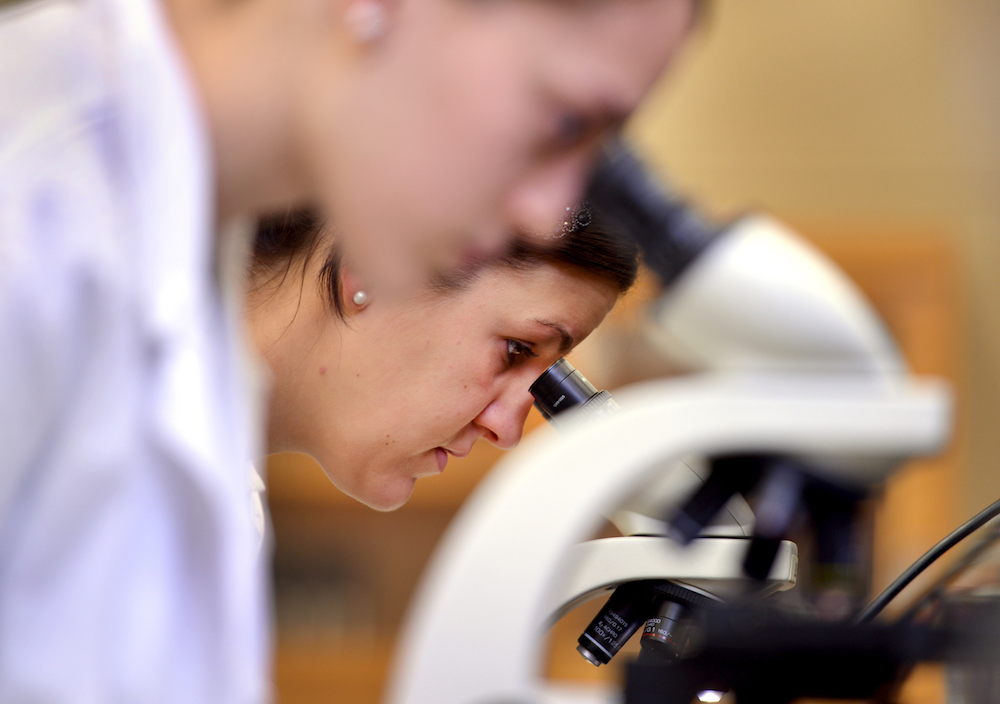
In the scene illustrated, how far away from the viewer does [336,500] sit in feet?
8.11

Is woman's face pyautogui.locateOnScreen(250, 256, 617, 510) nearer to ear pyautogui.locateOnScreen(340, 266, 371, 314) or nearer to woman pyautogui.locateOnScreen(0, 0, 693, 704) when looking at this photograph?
ear pyautogui.locateOnScreen(340, 266, 371, 314)

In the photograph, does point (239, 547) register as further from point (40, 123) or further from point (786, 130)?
point (786, 130)

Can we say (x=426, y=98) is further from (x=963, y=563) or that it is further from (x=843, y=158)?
(x=843, y=158)

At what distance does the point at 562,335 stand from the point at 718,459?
4.8 inches

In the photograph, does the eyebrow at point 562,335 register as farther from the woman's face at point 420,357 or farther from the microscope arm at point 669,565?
the microscope arm at point 669,565

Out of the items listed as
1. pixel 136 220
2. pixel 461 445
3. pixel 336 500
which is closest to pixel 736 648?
pixel 461 445

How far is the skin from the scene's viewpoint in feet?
1.27

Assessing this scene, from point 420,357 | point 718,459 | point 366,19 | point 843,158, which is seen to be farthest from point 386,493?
point 843,158

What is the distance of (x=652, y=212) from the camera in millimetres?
463

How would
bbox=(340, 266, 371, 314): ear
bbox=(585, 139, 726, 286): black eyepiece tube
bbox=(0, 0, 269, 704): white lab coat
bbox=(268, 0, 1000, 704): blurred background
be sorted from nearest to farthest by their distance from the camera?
bbox=(0, 0, 269, 704): white lab coat, bbox=(585, 139, 726, 286): black eyepiece tube, bbox=(340, 266, 371, 314): ear, bbox=(268, 0, 1000, 704): blurred background

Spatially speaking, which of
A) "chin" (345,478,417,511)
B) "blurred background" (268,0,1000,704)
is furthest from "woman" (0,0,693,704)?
"blurred background" (268,0,1000,704)

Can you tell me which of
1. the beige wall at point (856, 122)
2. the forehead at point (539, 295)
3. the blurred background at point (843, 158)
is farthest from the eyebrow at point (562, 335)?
the beige wall at point (856, 122)

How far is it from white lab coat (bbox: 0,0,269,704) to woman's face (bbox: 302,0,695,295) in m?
0.07

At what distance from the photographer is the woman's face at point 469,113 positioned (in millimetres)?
385
